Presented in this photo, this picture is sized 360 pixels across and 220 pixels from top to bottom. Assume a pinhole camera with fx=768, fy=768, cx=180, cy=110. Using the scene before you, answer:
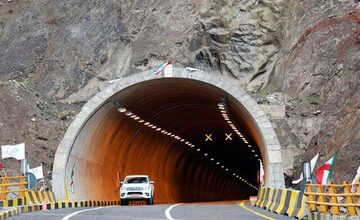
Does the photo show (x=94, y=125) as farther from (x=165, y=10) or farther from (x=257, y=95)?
(x=165, y=10)

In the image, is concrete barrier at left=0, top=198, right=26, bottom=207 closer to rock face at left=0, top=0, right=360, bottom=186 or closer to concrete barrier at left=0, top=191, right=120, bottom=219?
concrete barrier at left=0, top=191, right=120, bottom=219

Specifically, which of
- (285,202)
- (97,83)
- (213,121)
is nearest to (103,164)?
(97,83)

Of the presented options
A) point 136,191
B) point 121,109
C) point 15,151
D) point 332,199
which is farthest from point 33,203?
point 332,199

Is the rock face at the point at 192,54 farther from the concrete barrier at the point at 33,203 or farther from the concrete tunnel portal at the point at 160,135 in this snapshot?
the concrete barrier at the point at 33,203

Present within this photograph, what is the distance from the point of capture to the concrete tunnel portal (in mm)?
34625

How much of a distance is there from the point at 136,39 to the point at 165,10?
2.93m

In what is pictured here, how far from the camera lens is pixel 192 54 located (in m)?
49.0

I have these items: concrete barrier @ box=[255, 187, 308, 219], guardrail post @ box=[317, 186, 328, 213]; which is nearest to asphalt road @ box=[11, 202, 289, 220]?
concrete barrier @ box=[255, 187, 308, 219]

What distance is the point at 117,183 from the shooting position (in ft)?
149

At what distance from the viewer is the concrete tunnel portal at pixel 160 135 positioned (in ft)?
114

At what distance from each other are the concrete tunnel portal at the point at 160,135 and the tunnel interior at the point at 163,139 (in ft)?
0.16

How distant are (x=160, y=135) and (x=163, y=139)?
1.67 meters

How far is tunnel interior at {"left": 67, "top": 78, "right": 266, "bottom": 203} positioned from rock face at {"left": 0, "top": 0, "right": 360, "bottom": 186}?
10.3 ft

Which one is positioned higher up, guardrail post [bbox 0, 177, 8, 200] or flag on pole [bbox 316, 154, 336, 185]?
guardrail post [bbox 0, 177, 8, 200]
